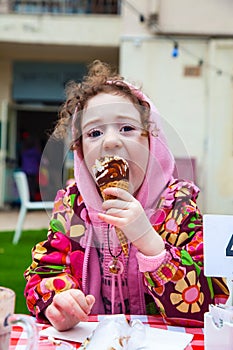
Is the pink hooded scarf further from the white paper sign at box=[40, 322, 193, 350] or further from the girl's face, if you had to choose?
the white paper sign at box=[40, 322, 193, 350]

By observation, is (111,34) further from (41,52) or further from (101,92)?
(101,92)

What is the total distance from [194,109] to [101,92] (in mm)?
6170

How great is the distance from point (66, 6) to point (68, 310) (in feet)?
25.5

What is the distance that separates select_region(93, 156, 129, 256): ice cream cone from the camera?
0.76 meters

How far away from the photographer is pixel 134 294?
1.00 meters

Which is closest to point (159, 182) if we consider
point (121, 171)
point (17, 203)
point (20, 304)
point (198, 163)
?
point (121, 171)

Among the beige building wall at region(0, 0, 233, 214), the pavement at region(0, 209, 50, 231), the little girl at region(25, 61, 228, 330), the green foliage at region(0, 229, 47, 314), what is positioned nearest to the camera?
the little girl at region(25, 61, 228, 330)

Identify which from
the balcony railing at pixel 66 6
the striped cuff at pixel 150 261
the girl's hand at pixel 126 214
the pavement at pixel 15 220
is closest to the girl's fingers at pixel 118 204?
the girl's hand at pixel 126 214

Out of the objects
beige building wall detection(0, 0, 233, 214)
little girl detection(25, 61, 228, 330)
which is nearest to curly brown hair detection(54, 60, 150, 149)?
little girl detection(25, 61, 228, 330)

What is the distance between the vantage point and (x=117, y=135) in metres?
0.81

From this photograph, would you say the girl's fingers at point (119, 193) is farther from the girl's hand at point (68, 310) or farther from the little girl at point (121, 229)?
the girl's hand at point (68, 310)

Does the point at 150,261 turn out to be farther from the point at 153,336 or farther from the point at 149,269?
the point at 153,336

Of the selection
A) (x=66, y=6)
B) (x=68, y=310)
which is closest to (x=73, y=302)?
(x=68, y=310)

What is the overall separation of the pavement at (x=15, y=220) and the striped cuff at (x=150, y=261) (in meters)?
4.95
